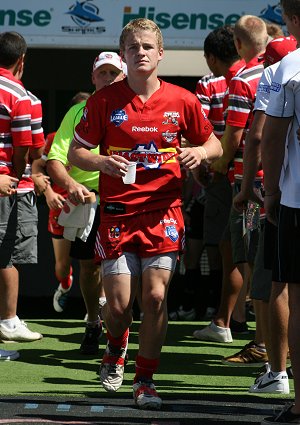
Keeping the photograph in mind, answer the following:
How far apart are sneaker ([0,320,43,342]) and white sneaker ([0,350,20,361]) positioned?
65cm

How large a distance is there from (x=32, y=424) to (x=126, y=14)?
5727 mm

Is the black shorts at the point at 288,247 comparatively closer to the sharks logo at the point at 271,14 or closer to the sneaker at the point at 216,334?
the sneaker at the point at 216,334

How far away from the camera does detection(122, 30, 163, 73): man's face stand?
20.5ft

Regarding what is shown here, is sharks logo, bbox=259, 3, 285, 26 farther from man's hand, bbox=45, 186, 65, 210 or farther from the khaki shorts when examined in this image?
the khaki shorts

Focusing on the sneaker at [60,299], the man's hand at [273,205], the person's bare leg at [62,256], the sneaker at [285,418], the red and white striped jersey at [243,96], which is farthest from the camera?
the sneaker at [60,299]

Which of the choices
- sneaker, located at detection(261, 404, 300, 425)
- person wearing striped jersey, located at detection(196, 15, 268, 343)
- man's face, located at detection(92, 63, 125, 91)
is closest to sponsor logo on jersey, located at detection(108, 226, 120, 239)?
sneaker, located at detection(261, 404, 300, 425)

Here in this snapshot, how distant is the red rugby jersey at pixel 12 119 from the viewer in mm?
8383

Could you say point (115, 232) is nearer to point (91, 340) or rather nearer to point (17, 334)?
point (91, 340)

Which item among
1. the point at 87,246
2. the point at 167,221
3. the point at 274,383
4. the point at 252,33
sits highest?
the point at 252,33

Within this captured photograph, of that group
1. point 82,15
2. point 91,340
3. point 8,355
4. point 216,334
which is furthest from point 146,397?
point 82,15

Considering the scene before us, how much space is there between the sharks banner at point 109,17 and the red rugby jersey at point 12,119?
83.4 inches

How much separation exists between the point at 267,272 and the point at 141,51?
1537mm

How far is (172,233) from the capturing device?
245 inches

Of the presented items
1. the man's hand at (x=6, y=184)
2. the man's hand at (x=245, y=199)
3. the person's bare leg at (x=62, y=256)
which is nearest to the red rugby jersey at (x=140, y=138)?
the man's hand at (x=245, y=199)
